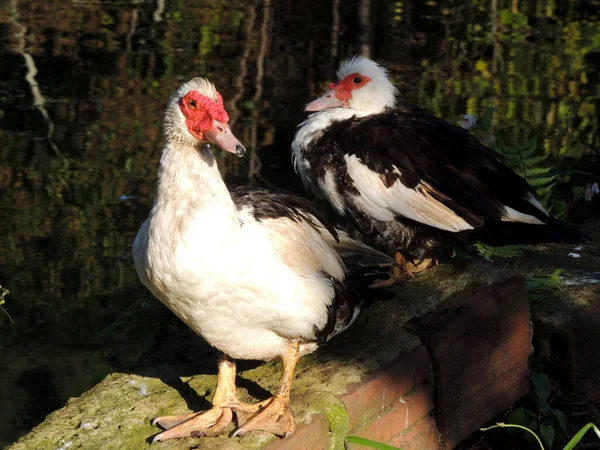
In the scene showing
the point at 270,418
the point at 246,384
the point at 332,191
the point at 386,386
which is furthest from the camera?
the point at 332,191

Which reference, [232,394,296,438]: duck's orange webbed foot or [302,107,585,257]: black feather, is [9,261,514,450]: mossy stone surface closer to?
[232,394,296,438]: duck's orange webbed foot

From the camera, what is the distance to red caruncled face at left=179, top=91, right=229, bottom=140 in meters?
3.19

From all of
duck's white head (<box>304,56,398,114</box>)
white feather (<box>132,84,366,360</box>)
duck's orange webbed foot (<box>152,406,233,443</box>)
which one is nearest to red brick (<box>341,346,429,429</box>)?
white feather (<box>132,84,366,360</box>)

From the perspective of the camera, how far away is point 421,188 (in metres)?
4.23

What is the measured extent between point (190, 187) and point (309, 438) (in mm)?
970

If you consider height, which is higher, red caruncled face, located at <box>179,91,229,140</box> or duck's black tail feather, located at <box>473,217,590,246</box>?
red caruncled face, located at <box>179,91,229,140</box>

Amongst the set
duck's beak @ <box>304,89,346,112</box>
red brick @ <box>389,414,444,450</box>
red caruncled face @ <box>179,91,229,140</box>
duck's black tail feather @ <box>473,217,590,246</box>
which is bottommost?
red brick @ <box>389,414,444,450</box>

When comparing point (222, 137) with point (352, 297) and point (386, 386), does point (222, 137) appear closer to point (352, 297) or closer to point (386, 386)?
point (352, 297)

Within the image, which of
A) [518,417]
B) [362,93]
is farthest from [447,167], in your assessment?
[518,417]

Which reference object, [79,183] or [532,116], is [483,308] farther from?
[532,116]

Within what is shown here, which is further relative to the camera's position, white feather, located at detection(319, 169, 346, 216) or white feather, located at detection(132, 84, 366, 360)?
white feather, located at detection(319, 169, 346, 216)

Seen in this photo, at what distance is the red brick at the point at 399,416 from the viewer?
3533 millimetres

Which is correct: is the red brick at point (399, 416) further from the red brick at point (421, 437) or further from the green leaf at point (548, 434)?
the green leaf at point (548, 434)

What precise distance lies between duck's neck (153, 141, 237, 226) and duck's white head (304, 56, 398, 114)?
1.68 m
